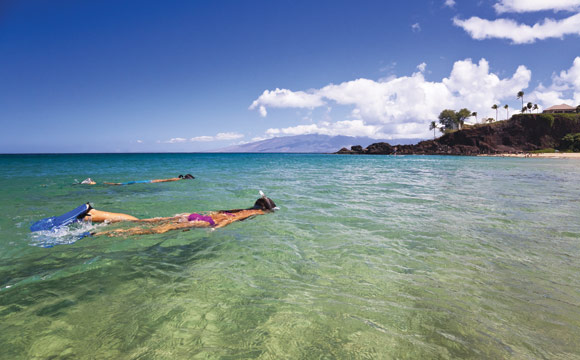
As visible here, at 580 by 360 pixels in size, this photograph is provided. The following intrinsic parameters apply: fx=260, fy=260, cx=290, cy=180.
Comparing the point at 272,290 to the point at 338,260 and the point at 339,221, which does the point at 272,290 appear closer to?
the point at 338,260

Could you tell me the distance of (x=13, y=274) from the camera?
5.05 metres

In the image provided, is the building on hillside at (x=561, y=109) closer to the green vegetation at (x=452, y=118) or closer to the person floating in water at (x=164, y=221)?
the green vegetation at (x=452, y=118)

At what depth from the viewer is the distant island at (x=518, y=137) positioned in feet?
352

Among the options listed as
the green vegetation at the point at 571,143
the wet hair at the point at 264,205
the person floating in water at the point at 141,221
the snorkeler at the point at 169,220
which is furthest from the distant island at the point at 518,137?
the person floating in water at the point at 141,221

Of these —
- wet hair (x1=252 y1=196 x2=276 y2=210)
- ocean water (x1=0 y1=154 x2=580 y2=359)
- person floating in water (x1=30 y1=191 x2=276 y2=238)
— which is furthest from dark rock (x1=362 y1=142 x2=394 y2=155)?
person floating in water (x1=30 y1=191 x2=276 y2=238)

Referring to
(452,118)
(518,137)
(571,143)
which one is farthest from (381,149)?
(571,143)

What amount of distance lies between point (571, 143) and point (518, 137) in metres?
19.3

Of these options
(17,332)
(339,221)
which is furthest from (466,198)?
(17,332)

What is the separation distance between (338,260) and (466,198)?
11218mm

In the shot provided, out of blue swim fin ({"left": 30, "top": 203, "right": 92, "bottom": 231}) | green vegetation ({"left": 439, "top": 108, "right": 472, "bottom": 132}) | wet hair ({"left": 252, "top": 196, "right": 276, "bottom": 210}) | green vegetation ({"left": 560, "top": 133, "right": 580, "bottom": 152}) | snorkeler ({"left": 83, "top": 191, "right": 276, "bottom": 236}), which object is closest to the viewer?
snorkeler ({"left": 83, "top": 191, "right": 276, "bottom": 236})

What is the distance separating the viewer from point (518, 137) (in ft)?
388

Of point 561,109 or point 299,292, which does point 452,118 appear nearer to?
point 561,109

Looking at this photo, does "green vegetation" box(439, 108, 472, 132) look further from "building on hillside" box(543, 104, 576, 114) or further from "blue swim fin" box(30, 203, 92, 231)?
"blue swim fin" box(30, 203, 92, 231)

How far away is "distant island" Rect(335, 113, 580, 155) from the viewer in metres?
107
